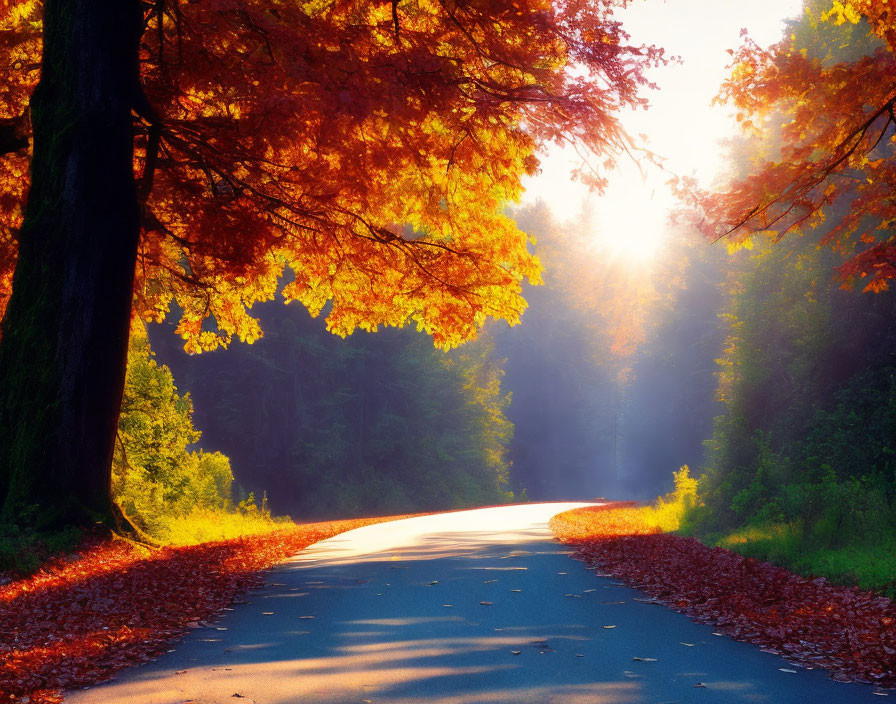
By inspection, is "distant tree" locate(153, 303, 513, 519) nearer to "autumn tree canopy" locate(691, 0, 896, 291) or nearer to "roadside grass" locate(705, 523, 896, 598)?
"roadside grass" locate(705, 523, 896, 598)

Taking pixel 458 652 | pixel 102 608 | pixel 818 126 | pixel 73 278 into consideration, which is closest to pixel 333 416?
pixel 73 278

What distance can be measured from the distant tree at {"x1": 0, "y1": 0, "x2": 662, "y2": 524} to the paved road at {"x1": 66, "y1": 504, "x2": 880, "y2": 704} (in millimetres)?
4050

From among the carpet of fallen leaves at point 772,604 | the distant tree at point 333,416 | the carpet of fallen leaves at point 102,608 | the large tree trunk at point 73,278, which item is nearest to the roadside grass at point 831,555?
the carpet of fallen leaves at point 772,604

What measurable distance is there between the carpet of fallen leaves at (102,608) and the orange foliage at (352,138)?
5.13 meters

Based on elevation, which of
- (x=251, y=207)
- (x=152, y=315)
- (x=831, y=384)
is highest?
(x=251, y=207)

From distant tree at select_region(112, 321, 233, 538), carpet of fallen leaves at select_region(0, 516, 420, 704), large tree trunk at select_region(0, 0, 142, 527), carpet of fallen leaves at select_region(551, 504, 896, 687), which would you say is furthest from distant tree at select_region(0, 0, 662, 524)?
carpet of fallen leaves at select_region(551, 504, 896, 687)

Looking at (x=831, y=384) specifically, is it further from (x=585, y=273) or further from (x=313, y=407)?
(x=585, y=273)

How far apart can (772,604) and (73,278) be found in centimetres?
935

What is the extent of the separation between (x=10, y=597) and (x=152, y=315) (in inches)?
353

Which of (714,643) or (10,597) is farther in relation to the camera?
(10,597)

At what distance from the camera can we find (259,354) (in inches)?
1671

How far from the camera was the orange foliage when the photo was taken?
1080cm

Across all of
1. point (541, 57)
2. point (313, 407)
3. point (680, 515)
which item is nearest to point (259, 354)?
point (313, 407)

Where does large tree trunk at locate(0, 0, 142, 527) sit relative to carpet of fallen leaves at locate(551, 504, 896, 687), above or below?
above
